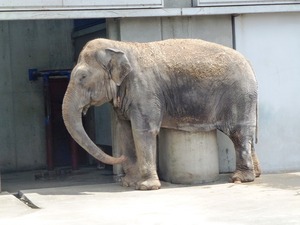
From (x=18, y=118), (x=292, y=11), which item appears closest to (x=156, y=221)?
(x=292, y=11)

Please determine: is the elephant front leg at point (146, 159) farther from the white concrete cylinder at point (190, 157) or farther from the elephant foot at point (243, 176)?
the elephant foot at point (243, 176)

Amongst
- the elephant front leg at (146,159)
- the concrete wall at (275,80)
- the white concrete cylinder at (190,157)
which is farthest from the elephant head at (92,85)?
the concrete wall at (275,80)

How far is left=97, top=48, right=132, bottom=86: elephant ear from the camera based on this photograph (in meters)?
12.0

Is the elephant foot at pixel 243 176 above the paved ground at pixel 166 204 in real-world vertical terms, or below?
above

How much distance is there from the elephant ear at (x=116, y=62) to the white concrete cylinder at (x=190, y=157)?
129cm

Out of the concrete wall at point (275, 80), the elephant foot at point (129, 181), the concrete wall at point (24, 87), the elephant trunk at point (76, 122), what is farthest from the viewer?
the concrete wall at point (24, 87)

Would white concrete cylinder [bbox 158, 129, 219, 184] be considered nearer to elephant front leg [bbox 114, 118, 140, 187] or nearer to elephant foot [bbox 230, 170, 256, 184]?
elephant foot [bbox 230, 170, 256, 184]

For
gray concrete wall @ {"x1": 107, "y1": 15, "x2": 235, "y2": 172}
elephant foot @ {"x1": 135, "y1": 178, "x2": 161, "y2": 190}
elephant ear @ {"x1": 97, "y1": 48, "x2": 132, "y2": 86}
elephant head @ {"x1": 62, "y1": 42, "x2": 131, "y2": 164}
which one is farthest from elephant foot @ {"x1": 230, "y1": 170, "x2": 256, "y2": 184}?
elephant ear @ {"x1": 97, "y1": 48, "x2": 132, "y2": 86}

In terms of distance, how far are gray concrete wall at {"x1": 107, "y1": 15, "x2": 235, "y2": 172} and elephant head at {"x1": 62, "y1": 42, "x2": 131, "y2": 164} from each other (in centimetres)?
111

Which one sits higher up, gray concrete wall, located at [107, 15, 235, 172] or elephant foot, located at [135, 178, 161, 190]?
gray concrete wall, located at [107, 15, 235, 172]

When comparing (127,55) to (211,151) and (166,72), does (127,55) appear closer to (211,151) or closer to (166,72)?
(166,72)

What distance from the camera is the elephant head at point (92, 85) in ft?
39.1

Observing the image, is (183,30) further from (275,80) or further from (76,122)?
(76,122)

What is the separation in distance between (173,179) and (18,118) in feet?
17.1
